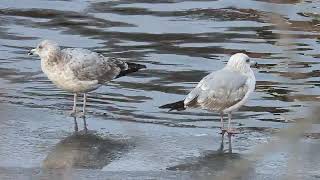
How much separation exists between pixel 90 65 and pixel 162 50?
109 inches

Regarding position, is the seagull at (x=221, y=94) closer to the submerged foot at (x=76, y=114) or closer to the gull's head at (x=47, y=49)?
the submerged foot at (x=76, y=114)

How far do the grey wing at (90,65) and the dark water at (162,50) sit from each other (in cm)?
28

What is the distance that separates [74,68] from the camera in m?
8.30

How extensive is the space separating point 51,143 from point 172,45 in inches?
197

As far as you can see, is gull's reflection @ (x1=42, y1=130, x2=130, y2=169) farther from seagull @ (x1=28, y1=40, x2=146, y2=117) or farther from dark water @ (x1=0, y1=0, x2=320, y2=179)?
seagull @ (x1=28, y1=40, x2=146, y2=117)

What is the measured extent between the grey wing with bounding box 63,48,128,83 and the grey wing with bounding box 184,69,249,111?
1437 millimetres

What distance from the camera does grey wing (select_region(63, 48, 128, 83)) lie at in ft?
27.3

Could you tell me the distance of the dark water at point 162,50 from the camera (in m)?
8.20

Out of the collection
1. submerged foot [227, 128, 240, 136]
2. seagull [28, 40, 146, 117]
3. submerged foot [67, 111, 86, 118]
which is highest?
seagull [28, 40, 146, 117]

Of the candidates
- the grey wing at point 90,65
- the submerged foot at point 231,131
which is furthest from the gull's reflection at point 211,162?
the grey wing at point 90,65

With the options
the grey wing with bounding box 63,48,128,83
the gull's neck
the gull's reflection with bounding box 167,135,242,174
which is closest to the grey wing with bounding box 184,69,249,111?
the gull's reflection with bounding box 167,135,242,174

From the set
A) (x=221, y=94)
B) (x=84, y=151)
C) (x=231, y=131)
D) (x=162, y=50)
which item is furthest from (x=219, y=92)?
(x=162, y=50)

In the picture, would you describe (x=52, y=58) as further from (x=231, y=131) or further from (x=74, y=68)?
(x=231, y=131)

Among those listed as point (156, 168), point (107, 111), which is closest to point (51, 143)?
point (156, 168)
